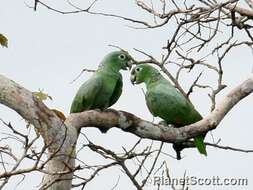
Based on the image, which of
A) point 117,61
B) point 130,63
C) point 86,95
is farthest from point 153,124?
point 130,63

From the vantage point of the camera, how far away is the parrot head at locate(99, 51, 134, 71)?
6.88m

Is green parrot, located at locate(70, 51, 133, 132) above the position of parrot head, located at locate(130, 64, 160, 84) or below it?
below

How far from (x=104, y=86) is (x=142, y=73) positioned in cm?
88

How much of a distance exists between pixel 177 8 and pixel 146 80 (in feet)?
2.52

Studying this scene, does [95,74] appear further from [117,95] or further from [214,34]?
[214,34]

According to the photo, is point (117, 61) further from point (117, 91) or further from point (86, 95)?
point (86, 95)

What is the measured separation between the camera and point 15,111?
5.07 m

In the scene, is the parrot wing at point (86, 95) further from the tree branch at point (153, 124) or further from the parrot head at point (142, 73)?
the parrot head at point (142, 73)

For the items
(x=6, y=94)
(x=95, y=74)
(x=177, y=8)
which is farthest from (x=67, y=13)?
(x=6, y=94)

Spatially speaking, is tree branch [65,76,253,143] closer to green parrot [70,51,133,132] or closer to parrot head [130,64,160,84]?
green parrot [70,51,133,132]

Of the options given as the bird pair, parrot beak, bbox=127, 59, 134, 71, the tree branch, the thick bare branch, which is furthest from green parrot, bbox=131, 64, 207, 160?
the thick bare branch

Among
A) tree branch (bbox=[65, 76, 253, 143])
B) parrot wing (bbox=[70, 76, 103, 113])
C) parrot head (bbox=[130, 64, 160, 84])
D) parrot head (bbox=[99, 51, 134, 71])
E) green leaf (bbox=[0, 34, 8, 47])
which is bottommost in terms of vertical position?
tree branch (bbox=[65, 76, 253, 143])

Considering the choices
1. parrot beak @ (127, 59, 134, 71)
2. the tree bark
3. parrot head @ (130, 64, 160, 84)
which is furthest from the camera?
parrot head @ (130, 64, 160, 84)

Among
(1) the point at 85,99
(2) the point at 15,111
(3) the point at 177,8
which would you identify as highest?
(3) the point at 177,8
